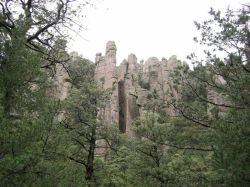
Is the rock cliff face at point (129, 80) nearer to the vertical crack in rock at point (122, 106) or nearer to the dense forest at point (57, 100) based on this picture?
the vertical crack in rock at point (122, 106)

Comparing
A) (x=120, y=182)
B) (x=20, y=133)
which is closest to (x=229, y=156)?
(x=20, y=133)

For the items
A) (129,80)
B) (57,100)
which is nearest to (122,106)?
(129,80)

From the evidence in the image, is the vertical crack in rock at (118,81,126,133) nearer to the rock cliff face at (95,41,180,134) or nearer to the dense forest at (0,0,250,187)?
the rock cliff face at (95,41,180,134)

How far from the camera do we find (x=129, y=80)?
5853cm

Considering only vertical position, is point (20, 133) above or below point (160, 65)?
below

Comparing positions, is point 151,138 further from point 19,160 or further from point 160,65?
point 160,65

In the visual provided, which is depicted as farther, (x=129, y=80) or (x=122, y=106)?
(x=129, y=80)

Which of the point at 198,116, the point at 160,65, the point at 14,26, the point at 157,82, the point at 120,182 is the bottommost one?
the point at 120,182

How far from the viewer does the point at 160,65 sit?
2500 inches

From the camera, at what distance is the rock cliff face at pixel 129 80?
53.2 m

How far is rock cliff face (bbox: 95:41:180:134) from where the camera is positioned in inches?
2095

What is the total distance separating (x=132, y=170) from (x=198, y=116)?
844cm

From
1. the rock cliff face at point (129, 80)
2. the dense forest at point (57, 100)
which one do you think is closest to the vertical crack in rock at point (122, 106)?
the rock cliff face at point (129, 80)

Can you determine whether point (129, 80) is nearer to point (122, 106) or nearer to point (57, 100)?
point (122, 106)
